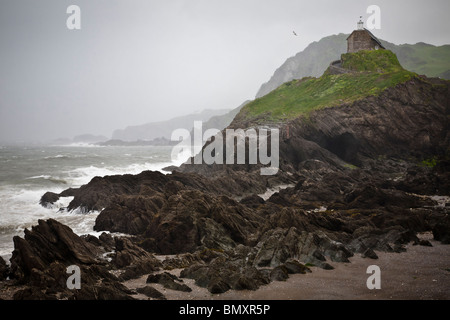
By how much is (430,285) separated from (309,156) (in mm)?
48987

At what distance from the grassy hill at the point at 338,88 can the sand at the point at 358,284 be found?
193ft

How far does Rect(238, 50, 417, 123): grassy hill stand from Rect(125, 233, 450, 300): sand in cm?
5888

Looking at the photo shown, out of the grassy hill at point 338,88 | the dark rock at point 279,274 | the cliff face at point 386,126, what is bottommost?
the dark rock at point 279,274

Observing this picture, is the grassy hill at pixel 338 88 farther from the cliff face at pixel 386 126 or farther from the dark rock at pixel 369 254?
the dark rock at pixel 369 254

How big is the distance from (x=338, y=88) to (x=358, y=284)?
72.8 metres

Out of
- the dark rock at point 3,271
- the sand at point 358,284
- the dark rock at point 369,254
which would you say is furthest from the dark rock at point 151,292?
the dark rock at point 369,254

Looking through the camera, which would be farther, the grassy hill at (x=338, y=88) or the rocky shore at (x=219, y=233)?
the grassy hill at (x=338, y=88)

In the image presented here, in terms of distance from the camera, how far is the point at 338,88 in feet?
269

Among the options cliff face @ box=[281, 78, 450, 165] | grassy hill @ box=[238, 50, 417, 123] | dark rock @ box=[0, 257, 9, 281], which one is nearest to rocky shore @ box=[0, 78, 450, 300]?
dark rock @ box=[0, 257, 9, 281]

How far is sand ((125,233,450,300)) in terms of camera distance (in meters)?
14.6

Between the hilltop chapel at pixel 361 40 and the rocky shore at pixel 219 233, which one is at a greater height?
the hilltop chapel at pixel 361 40

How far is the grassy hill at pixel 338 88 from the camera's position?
248ft

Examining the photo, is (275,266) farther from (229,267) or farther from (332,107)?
(332,107)

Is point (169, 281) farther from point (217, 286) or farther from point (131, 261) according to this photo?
point (131, 261)
